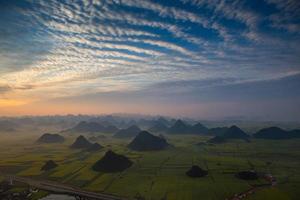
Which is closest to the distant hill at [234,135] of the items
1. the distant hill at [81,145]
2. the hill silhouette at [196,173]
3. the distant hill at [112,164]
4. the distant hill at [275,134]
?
the distant hill at [275,134]

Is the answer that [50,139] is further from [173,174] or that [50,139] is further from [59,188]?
[173,174]

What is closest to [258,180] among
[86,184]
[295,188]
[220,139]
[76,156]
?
[295,188]

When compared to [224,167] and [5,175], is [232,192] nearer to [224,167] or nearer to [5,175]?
[224,167]

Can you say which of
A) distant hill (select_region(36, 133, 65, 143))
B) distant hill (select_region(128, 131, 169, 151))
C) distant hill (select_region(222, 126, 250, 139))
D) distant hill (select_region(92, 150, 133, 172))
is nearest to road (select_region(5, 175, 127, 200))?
distant hill (select_region(92, 150, 133, 172))

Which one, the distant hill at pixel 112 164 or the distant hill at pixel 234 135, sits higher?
the distant hill at pixel 234 135

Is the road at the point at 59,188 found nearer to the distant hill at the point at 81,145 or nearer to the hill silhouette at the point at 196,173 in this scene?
the hill silhouette at the point at 196,173
